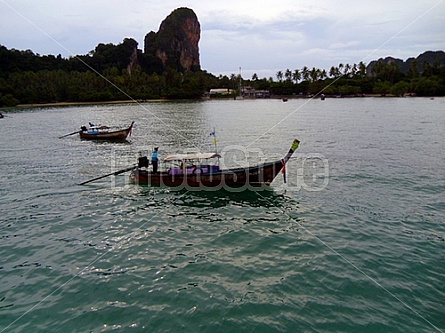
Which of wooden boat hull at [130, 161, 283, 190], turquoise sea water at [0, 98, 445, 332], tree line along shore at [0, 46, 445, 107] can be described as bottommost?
turquoise sea water at [0, 98, 445, 332]

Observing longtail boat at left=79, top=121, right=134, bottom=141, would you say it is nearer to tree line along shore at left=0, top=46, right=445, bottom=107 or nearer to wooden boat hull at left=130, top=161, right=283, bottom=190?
wooden boat hull at left=130, top=161, right=283, bottom=190

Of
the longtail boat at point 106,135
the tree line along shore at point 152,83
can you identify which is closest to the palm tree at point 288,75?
the tree line along shore at point 152,83

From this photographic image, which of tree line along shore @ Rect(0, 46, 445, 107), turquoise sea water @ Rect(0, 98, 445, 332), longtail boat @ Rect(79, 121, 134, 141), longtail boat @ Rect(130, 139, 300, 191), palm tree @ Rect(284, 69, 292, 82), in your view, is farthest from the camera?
palm tree @ Rect(284, 69, 292, 82)

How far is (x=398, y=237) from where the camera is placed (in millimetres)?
13289

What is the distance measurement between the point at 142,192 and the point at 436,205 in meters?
14.8

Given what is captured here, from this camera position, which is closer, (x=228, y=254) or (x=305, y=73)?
(x=228, y=254)

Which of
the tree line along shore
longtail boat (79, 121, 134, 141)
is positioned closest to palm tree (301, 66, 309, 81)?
the tree line along shore

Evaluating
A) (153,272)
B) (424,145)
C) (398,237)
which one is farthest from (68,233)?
(424,145)

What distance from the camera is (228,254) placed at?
1245 cm

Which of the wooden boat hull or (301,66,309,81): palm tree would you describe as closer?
the wooden boat hull

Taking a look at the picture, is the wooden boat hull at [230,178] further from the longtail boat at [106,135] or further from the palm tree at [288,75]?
the palm tree at [288,75]

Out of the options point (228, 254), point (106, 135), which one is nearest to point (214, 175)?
point (228, 254)

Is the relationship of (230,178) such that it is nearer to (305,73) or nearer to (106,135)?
(106,135)

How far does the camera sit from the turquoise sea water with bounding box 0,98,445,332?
9.25m
